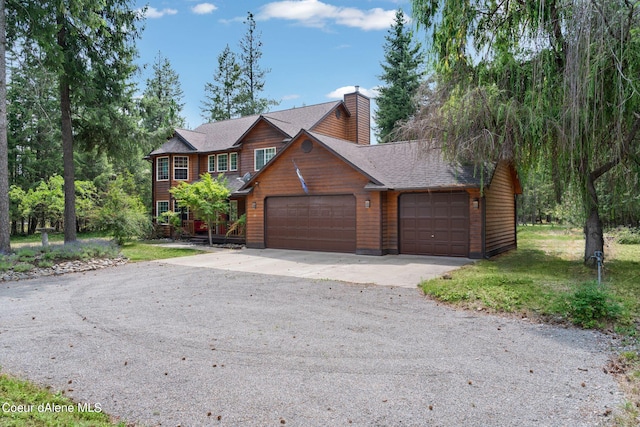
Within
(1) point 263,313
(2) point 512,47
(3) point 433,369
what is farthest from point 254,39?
(3) point 433,369

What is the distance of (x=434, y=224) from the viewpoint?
1336cm

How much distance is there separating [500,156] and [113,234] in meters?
15.5

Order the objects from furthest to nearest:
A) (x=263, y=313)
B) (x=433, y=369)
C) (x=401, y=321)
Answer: (x=263, y=313) < (x=401, y=321) < (x=433, y=369)

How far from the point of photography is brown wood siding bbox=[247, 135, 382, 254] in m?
13.9

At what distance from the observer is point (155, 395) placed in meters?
3.48

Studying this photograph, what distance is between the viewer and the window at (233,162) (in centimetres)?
2159

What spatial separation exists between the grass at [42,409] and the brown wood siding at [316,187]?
11.1 meters

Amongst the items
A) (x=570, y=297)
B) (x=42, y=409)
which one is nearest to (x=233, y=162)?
(x=570, y=297)

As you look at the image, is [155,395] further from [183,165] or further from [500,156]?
[183,165]

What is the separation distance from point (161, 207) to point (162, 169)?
6.96ft

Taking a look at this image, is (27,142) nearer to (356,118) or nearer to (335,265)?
(356,118)

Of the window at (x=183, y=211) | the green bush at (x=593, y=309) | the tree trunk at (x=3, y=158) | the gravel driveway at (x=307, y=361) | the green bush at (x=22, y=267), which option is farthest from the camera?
the window at (x=183, y=211)

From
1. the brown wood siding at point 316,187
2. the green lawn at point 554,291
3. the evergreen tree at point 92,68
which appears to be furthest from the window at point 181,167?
the green lawn at point 554,291

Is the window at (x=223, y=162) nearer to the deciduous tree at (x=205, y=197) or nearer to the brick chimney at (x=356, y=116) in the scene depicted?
the deciduous tree at (x=205, y=197)
